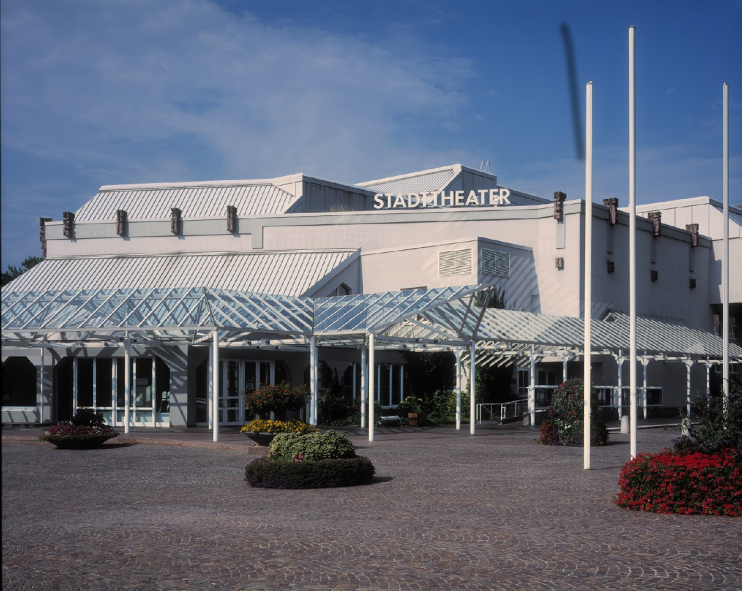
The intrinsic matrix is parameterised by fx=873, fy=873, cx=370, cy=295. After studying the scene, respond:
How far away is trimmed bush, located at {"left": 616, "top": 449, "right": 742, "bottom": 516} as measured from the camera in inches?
460

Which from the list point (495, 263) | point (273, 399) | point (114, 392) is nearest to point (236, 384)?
point (114, 392)

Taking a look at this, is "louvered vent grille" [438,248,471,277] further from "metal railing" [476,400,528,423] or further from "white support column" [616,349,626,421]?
"white support column" [616,349,626,421]

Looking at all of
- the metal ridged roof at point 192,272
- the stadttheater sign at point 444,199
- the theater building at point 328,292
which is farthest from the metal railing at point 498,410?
the stadttheater sign at point 444,199

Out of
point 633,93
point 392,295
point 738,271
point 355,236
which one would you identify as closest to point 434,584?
point 633,93

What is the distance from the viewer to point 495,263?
41.2 meters

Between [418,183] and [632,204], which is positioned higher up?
[418,183]

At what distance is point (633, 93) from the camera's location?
55.2ft

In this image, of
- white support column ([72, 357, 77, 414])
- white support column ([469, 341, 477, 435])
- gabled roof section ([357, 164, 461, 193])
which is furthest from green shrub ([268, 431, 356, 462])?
gabled roof section ([357, 164, 461, 193])

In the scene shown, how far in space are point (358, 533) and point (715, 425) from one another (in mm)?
5958

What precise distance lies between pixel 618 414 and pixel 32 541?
32.7 m

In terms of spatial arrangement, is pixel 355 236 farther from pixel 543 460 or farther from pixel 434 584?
pixel 434 584

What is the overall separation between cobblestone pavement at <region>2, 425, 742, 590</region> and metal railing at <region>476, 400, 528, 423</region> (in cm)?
1906

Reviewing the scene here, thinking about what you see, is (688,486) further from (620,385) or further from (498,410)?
(498,410)

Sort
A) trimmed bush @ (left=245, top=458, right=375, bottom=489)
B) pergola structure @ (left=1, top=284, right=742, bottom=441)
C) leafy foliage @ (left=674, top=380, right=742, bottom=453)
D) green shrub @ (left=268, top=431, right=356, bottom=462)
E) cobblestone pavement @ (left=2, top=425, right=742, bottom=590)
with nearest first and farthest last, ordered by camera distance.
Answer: cobblestone pavement @ (left=2, top=425, right=742, bottom=590) < leafy foliage @ (left=674, top=380, right=742, bottom=453) < trimmed bush @ (left=245, top=458, right=375, bottom=489) < green shrub @ (left=268, top=431, right=356, bottom=462) < pergola structure @ (left=1, top=284, right=742, bottom=441)
